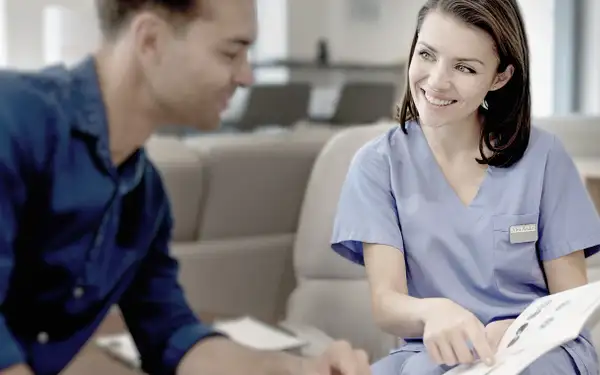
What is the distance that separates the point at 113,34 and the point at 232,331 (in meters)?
0.84

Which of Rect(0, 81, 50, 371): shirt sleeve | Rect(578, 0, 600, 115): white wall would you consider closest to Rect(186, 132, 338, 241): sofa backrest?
Rect(0, 81, 50, 371): shirt sleeve

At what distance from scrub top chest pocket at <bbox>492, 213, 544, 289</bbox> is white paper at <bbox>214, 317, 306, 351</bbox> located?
47cm

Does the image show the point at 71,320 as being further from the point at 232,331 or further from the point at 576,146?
the point at 576,146

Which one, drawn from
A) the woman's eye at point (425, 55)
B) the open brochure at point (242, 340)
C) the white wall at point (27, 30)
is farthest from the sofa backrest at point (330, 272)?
the white wall at point (27, 30)

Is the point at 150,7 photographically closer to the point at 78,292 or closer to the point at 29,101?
the point at 29,101

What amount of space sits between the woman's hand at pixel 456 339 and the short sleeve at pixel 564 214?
24 cm

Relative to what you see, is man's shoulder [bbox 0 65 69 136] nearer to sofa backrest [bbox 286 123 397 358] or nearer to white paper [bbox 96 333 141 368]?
white paper [bbox 96 333 141 368]

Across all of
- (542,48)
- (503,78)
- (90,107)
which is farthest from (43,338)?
(542,48)

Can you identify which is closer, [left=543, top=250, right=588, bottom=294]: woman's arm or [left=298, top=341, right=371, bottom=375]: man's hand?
[left=298, top=341, right=371, bottom=375]: man's hand

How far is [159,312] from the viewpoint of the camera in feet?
3.40

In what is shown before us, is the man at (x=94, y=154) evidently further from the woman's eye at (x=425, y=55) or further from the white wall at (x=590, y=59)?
the white wall at (x=590, y=59)

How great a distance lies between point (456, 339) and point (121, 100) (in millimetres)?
476

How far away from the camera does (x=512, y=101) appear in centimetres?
117

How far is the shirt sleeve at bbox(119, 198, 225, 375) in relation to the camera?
1.02 meters
